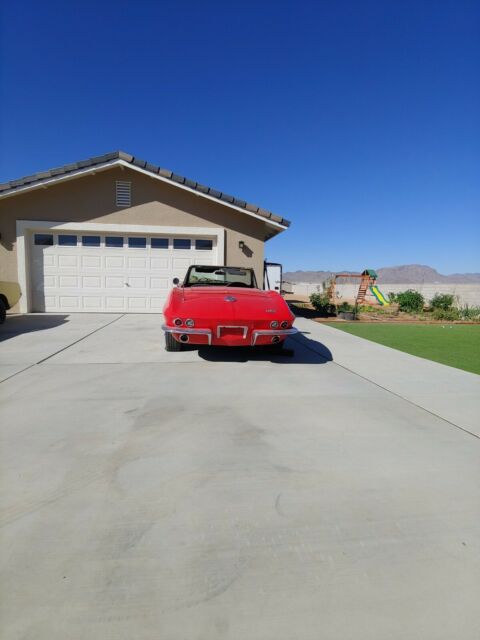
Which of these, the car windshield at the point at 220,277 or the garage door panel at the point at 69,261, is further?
the garage door panel at the point at 69,261

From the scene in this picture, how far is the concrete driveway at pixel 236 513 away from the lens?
1.23 m

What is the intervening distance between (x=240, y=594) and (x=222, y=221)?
962cm

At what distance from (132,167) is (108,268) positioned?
2899 mm

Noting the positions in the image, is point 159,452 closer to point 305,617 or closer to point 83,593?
point 83,593

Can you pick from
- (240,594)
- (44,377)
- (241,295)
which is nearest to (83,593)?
(240,594)

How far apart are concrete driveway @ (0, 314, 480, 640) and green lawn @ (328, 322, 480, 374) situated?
6.76ft

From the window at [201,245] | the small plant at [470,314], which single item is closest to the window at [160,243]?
the window at [201,245]

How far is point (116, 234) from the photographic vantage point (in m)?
9.76

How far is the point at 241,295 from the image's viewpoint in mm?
4902

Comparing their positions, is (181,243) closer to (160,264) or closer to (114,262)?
(160,264)

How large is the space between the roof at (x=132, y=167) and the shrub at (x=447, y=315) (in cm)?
689

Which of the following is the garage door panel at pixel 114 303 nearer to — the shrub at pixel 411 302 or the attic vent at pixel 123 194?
the attic vent at pixel 123 194

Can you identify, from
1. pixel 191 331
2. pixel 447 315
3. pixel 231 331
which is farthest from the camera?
pixel 447 315

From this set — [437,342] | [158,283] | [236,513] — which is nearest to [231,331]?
[236,513]
